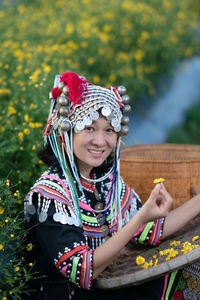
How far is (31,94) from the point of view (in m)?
3.05

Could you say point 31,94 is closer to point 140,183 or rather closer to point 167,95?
point 140,183

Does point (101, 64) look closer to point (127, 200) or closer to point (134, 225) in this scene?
point (127, 200)

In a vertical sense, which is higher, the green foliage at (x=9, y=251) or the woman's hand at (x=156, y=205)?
the woman's hand at (x=156, y=205)

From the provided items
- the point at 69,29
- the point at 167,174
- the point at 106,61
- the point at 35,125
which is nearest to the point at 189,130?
the point at 106,61

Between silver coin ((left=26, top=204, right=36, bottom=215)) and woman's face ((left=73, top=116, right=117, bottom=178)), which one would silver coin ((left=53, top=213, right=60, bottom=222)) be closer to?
silver coin ((left=26, top=204, right=36, bottom=215))

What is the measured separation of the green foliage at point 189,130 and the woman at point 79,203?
3.20 metres

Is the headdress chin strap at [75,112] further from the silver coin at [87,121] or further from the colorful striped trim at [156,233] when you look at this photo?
the colorful striped trim at [156,233]

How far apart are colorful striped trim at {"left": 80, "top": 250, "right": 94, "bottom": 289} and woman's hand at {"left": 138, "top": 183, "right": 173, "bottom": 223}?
254mm

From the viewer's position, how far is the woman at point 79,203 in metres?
1.86

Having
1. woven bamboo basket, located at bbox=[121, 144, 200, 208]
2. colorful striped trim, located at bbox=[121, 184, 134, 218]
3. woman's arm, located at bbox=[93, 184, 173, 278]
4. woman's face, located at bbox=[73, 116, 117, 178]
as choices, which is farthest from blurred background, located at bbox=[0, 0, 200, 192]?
woman's arm, located at bbox=[93, 184, 173, 278]

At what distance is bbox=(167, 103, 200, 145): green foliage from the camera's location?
17.5 feet

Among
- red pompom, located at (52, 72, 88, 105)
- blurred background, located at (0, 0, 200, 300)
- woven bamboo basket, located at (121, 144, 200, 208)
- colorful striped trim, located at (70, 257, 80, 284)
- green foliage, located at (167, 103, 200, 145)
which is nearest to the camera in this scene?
colorful striped trim, located at (70, 257, 80, 284)

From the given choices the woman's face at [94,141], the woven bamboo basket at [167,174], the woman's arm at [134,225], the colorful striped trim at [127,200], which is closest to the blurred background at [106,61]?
the woven bamboo basket at [167,174]

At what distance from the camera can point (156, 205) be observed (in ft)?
6.08
